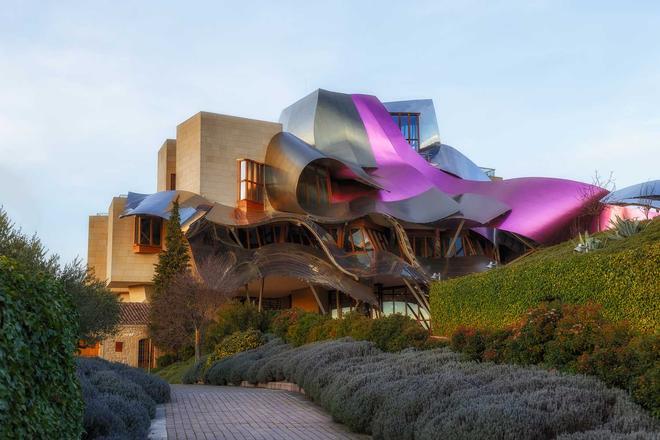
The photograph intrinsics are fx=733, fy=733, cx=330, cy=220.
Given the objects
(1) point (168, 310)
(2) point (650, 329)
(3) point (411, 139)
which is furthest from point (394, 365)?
(3) point (411, 139)

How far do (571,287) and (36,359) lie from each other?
9259 mm

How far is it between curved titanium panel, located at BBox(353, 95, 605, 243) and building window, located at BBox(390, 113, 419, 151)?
26.1ft

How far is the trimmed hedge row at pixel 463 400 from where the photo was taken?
7492 mm

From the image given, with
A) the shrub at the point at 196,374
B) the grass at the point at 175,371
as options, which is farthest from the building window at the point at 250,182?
the shrub at the point at 196,374

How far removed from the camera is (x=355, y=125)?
190ft

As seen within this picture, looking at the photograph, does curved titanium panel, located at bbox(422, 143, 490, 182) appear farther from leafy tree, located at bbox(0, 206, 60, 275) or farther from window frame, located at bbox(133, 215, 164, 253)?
leafy tree, located at bbox(0, 206, 60, 275)

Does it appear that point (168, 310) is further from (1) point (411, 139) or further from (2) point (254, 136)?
(1) point (411, 139)

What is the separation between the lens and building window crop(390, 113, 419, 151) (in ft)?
224

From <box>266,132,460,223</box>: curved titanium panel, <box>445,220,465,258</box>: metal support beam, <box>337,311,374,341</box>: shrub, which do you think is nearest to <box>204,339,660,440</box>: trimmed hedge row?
<box>337,311,374,341</box>: shrub

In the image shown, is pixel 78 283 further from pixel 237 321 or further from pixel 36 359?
pixel 36 359

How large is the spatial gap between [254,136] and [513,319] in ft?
146

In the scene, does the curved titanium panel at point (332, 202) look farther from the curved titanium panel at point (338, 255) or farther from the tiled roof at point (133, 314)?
the tiled roof at point (133, 314)

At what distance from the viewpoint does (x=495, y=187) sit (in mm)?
54469

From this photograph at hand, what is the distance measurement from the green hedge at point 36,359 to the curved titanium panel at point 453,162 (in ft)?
186
